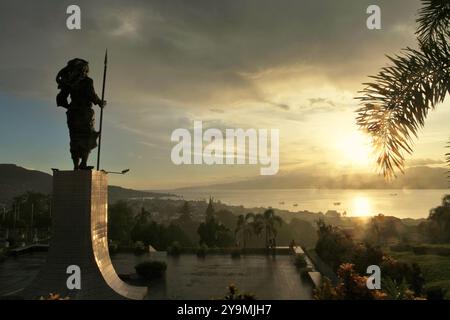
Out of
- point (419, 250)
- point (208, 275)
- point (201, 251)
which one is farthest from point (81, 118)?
point (419, 250)

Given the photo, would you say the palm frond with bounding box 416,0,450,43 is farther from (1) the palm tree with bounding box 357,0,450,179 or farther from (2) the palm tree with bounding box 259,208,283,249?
(2) the palm tree with bounding box 259,208,283,249

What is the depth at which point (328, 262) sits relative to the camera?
22.4 meters

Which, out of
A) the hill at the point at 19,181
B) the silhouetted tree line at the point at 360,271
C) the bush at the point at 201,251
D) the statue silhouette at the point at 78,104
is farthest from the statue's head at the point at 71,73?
the hill at the point at 19,181

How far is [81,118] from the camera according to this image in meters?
12.5

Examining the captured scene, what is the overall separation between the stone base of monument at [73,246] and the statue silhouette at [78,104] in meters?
0.69

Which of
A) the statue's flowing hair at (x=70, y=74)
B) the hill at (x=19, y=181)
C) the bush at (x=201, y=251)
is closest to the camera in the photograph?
the statue's flowing hair at (x=70, y=74)

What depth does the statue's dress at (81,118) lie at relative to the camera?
40.5 feet

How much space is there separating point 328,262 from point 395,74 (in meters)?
17.1

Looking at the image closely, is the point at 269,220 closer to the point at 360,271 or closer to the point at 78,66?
the point at 360,271

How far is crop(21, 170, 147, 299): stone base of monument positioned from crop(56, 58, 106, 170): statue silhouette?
0.69 m

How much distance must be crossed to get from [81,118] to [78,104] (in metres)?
0.43

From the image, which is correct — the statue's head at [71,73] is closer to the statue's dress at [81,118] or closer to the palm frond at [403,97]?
the statue's dress at [81,118]

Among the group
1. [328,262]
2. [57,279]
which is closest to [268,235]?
[328,262]
